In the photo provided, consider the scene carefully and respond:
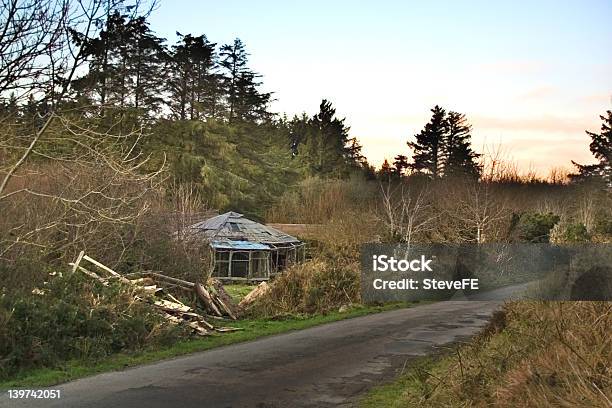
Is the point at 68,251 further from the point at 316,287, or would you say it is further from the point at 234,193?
the point at 234,193

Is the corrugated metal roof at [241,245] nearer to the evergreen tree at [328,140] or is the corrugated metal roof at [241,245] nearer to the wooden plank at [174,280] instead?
the wooden plank at [174,280]

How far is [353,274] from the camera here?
18.9 metres

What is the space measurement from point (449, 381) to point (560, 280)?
3170 millimetres

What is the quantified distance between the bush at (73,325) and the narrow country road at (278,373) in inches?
44.5

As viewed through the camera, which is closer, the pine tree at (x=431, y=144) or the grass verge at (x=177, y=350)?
the grass verge at (x=177, y=350)

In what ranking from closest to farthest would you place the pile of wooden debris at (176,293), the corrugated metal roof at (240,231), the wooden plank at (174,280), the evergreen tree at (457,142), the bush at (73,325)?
the bush at (73,325), the pile of wooden debris at (176,293), the wooden plank at (174,280), the corrugated metal roof at (240,231), the evergreen tree at (457,142)

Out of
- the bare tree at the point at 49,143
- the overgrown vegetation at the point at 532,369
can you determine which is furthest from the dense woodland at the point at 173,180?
the overgrown vegetation at the point at 532,369

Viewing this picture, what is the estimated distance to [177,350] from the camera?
11234 millimetres

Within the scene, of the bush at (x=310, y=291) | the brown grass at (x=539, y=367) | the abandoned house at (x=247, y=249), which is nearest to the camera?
the brown grass at (x=539, y=367)

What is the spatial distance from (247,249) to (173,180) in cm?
613

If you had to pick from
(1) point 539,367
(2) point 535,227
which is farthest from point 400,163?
(1) point 539,367

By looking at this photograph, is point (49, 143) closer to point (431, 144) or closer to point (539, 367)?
point (539, 367)

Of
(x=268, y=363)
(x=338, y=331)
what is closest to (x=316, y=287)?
(x=338, y=331)

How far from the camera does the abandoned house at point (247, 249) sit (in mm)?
26875
